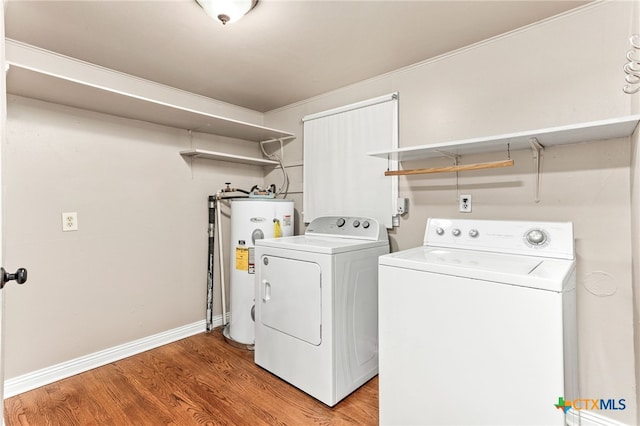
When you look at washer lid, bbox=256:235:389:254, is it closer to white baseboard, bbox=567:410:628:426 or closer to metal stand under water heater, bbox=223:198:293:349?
metal stand under water heater, bbox=223:198:293:349

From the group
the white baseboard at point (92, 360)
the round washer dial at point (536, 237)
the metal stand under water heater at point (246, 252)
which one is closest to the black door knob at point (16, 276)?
the white baseboard at point (92, 360)

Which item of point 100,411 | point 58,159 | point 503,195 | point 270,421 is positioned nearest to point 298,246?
point 270,421

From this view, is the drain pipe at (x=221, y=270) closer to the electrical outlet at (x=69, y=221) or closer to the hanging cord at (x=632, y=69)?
the electrical outlet at (x=69, y=221)

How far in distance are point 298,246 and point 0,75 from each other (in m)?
1.47

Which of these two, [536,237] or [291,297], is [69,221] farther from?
[536,237]

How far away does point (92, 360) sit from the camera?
7.54 feet

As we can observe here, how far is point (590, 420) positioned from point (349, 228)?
65.8 inches

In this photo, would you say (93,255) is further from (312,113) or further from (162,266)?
(312,113)

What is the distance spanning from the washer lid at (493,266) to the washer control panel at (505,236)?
6 centimetres

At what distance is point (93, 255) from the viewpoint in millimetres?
2320

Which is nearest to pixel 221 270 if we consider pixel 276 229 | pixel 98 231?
pixel 276 229

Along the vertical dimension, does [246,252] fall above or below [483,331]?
above

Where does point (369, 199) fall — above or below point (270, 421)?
above

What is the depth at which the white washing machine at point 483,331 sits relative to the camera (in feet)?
3.77
